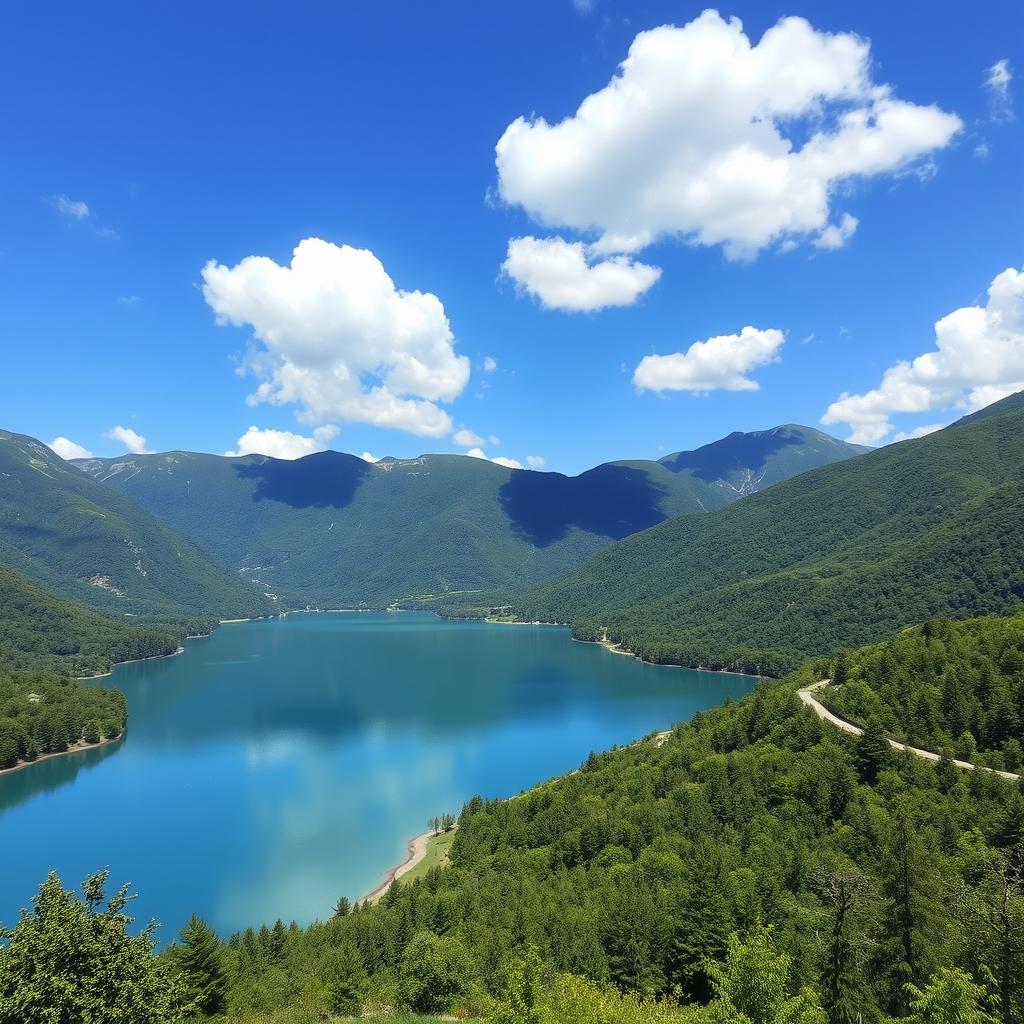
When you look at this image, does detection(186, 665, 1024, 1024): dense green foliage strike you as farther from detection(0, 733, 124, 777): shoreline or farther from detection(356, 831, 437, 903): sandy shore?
detection(0, 733, 124, 777): shoreline

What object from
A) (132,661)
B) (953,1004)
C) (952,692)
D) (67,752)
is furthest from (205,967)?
(132,661)

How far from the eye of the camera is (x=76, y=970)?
51.3ft

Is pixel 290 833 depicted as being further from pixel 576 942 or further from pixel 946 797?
pixel 946 797

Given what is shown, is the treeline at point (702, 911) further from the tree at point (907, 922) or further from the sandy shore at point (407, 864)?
the sandy shore at point (407, 864)

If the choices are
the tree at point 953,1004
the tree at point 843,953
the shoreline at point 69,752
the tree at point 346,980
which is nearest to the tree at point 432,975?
the tree at point 346,980

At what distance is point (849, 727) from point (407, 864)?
3783cm

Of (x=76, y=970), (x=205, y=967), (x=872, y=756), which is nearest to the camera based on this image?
(x=76, y=970)

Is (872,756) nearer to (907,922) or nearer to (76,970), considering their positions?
(907,922)

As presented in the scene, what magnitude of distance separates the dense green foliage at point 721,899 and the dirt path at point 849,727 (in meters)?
1.85

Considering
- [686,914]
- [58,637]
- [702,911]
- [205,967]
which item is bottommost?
[686,914]

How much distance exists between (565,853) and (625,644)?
156 meters

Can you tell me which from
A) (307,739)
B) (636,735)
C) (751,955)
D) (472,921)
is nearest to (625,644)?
(636,735)

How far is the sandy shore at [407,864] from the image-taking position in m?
50.9

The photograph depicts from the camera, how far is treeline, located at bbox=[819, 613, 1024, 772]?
46656 millimetres
